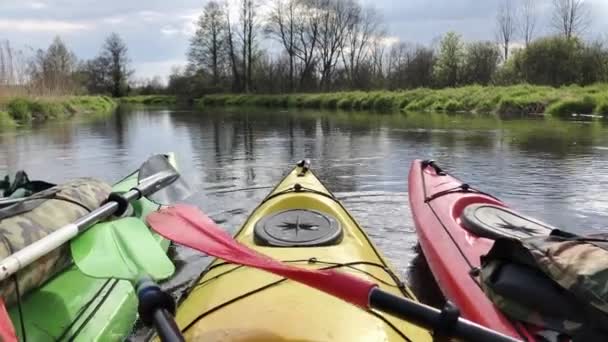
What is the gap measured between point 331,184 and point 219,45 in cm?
4120

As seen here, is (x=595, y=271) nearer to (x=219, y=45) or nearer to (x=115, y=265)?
(x=115, y=265)

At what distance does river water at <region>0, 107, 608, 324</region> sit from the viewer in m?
5.91

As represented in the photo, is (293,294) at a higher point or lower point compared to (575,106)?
lower

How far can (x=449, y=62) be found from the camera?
117ft

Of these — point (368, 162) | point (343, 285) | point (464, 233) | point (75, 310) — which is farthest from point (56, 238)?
point (368, 162)

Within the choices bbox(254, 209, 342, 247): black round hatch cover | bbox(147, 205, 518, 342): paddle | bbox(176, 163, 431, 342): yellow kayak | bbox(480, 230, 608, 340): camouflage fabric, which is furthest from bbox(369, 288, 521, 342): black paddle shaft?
bbox(254, 209, 342, 247): black round hatch cover

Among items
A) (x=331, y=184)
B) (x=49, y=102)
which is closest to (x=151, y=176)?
(x=331, y=184)

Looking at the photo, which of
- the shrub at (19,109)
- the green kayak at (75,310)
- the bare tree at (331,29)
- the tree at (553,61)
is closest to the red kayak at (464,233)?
the green kayak at (75,310)

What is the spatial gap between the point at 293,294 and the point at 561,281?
1056mm

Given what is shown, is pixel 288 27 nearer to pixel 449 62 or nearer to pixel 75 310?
pixel 449 62

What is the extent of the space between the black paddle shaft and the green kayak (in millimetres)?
1634

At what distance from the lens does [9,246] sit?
262 cm

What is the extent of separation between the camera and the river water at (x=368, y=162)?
591 cm

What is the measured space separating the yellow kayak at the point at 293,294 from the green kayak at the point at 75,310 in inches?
23.6
